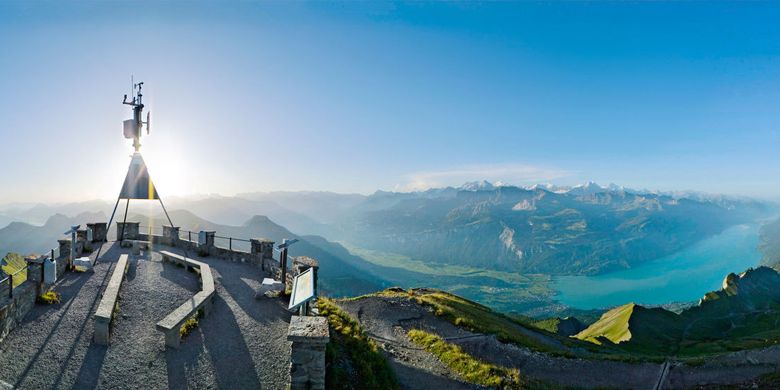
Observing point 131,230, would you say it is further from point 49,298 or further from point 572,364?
point 572,364

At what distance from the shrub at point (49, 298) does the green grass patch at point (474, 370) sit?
15371mm

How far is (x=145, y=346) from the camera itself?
454 inches

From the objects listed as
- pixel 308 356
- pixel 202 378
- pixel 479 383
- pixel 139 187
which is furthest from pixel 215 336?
pixel 139 187

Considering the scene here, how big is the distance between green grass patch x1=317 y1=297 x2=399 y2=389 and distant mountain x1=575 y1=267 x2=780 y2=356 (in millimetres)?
61069

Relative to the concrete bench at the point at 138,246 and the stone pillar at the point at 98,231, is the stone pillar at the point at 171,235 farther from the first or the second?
the stone pillar at the point at 98,231

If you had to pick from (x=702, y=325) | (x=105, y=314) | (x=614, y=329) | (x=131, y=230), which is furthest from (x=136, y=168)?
(x=702, y=325)

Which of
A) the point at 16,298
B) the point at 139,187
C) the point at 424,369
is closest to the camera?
the point at 16,298

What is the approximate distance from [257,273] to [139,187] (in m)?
9.65

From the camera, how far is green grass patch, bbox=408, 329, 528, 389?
14688mm

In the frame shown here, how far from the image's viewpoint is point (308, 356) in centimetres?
826

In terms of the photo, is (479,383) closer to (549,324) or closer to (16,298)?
(16,298)

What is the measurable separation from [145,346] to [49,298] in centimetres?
610

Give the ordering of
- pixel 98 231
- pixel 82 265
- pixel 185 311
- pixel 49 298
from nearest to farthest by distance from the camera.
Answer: pixel 185 311 < pixel 49 298 < pixel 82 265 < pixel 98 231

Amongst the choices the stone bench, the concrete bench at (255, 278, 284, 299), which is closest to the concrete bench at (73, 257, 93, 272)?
the stone bench
